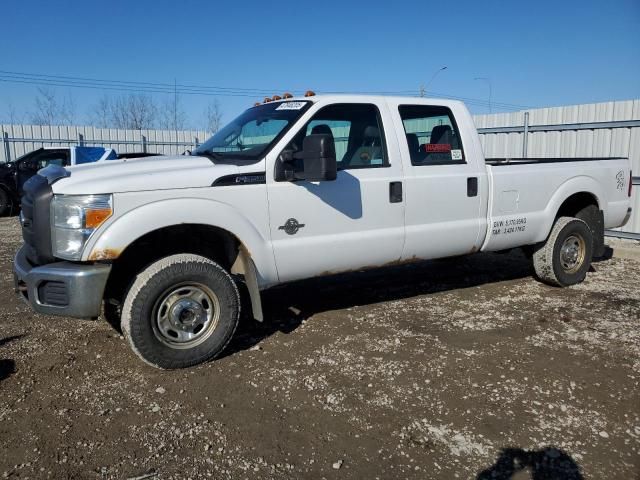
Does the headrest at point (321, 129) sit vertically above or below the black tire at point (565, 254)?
above

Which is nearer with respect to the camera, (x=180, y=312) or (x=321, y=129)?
(x=180, y=312)

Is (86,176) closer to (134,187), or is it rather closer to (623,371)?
(134,187)

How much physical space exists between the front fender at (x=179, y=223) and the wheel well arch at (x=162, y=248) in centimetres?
11

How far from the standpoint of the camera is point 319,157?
397cm

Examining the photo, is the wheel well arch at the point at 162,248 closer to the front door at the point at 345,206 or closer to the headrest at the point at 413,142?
the front door at the point at 345,206

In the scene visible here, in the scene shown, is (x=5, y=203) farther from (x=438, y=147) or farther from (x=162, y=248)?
(x=438, y=147)

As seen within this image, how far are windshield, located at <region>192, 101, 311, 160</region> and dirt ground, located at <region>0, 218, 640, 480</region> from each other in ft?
5.32

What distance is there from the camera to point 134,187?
12.3 ft

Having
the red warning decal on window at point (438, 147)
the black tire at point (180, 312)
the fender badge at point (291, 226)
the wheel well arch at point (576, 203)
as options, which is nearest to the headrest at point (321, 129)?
the fender badge at point (291, 226)

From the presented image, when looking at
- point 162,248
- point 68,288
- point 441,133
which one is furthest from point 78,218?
point 441,133

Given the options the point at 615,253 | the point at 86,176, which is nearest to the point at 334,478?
the point at 86,176

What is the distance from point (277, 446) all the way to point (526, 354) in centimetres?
228

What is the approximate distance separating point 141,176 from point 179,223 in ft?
1.39

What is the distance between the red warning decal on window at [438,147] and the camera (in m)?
5.14
